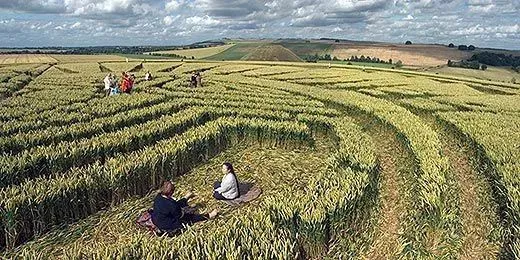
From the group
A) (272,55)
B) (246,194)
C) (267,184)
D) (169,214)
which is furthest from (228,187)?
(272,55)

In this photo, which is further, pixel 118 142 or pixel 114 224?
pixel 118 142

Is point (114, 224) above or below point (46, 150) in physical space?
below

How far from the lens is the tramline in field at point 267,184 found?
8.50 meters

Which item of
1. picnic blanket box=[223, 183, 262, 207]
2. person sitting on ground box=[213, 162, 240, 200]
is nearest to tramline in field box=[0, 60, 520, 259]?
picnic blanket box=[223, 183, 262, 207]

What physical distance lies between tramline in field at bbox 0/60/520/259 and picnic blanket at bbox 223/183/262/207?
203 millimetres

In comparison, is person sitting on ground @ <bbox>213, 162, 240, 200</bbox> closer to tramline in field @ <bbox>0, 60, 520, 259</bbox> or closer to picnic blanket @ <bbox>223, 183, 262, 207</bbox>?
picnic blanket @ <bbox>223, 183, 262, 207</bbox>

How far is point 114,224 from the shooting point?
423 inches

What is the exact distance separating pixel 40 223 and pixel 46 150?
13.7 ft

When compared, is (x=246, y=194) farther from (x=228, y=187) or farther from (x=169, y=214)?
(x=169, y=214)

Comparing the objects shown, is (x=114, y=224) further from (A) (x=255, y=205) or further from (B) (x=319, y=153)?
(B) (x=319, y=153)

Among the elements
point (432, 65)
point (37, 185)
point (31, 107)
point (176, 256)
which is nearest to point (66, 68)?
point (31, 107)

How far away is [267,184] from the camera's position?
14.0 metres

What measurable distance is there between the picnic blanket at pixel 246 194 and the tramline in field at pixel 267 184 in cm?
20

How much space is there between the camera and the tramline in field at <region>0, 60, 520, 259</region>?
850 cm
